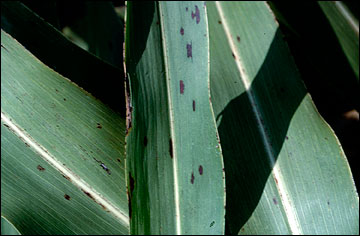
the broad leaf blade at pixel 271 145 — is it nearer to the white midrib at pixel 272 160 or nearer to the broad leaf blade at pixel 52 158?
the white midrib at pixel 272 160

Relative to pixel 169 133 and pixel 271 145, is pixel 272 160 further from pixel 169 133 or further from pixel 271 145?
pixel 169 133

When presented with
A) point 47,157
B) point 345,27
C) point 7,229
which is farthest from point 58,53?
point 345,27

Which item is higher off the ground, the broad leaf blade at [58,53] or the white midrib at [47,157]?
the broad leaf blade at [58,53]

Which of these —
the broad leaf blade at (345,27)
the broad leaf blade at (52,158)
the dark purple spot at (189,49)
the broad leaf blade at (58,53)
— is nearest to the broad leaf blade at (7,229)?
the broad leaf blade at (52,158)

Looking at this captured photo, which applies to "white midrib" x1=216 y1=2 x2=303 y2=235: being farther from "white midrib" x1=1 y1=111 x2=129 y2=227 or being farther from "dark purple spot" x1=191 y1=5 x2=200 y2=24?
"white midrib" x1=1 y1=111 x2=129 y2=227

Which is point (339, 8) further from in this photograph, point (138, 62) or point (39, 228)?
point (39, 228)

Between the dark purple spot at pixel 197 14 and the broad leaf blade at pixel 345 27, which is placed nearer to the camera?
the dark purple spot at pixel 197 14
